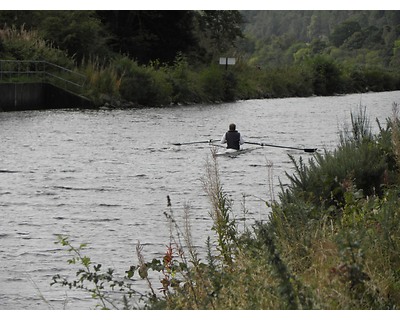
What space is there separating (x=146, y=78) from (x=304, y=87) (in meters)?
23.8

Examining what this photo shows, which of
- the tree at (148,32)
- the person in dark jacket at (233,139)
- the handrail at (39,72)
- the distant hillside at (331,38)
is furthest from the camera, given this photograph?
the tree at (148,32)

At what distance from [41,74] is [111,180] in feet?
82.5

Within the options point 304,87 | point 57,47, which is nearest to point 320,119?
point 57,47

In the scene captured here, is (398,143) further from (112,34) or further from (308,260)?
(112,34)

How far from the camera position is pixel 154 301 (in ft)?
31.7

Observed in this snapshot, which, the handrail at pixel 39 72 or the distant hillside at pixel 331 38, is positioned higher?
the distant hillside at pixel 331 38

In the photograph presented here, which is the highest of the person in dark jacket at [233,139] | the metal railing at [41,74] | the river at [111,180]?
the metal railing at [41,74]

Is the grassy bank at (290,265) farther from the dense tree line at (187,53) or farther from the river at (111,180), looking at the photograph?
the dense tree line at (187,53)

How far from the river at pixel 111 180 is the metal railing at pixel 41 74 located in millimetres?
2322

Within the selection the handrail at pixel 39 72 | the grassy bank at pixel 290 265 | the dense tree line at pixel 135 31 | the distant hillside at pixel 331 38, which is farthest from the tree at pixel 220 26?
the grassy bank at pixel 290 265

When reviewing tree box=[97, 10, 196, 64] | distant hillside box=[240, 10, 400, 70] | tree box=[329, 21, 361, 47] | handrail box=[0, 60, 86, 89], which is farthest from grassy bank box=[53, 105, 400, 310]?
tree box=[97, 10, 196, 64]

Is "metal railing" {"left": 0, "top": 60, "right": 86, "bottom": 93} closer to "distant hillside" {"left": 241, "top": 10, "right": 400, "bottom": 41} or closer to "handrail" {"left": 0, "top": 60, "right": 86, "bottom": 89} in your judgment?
"handrail" {"left": 0, "top": 60, "right": 86, "bottom": 89}

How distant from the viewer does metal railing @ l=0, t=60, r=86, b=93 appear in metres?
45.2

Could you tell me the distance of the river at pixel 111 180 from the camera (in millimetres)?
14328
